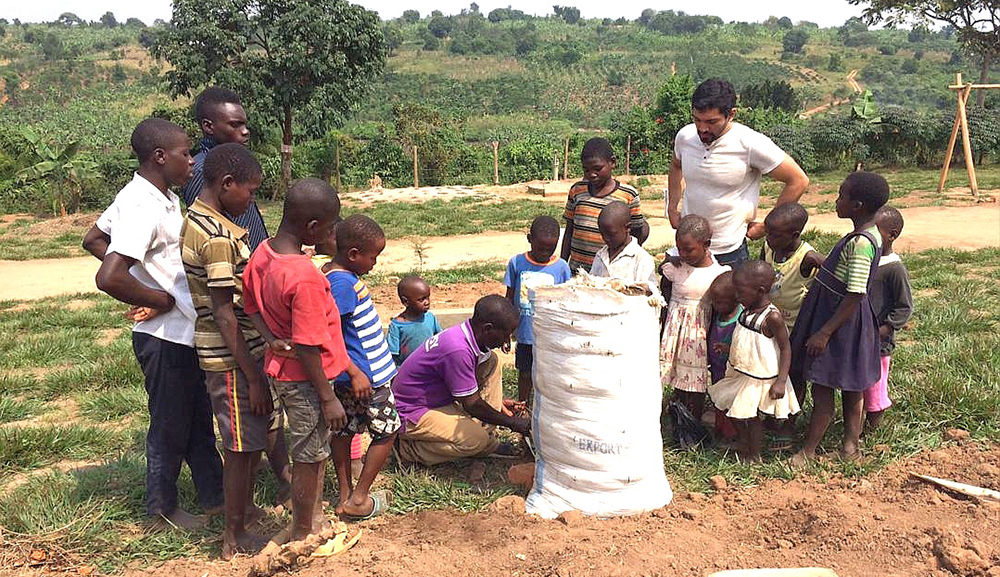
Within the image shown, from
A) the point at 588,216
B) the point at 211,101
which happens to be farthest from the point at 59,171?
the point at 588,216

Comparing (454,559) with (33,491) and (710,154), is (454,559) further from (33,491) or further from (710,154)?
(710,154)

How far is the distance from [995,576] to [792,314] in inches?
61.8

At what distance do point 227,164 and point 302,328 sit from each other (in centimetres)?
67

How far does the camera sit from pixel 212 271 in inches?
102

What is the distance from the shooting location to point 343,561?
2.75 meters

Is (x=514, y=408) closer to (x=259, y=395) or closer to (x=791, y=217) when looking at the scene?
(x=259, y=395)

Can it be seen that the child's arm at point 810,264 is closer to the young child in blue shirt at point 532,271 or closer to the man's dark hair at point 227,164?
the young child in blue shirt at point 532,271

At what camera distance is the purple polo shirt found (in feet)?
10.8

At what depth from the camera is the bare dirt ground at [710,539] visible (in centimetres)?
265

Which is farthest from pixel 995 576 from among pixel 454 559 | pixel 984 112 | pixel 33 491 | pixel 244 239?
pixel 984 112

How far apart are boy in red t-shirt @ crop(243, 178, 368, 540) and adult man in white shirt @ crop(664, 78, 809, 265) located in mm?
1967

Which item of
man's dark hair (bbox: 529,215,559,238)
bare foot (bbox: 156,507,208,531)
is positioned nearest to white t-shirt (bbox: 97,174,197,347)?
bare foot (bbox: 156,507,208,531)

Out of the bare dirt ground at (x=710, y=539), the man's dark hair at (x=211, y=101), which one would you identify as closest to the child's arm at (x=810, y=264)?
the bare dirt ground at (x=710, y=539)

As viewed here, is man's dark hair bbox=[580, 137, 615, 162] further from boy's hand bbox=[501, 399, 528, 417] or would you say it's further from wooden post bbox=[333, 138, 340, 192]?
wooden post bbox=[333, 138, 340, 192]
